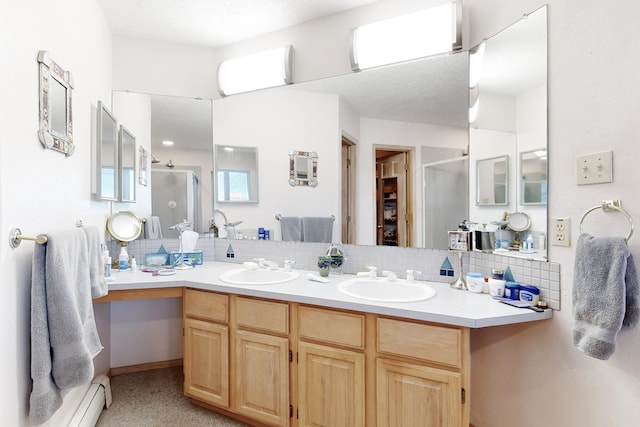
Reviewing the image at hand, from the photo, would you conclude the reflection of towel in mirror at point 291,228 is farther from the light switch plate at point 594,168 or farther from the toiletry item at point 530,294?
the light switch plate at point 594,168

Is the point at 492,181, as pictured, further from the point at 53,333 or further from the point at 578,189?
the point at 53,333

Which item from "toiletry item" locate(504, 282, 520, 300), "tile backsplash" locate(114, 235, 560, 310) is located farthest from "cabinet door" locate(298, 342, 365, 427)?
"toiletry item" locate(504, 282, 520, 300)

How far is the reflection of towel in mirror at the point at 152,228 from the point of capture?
232 cm

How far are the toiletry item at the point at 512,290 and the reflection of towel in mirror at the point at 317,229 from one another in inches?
39.4

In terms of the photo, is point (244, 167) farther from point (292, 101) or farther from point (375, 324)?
point (375, 324)

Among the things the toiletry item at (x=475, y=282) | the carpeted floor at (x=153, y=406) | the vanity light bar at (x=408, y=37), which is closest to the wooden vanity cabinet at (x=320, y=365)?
the carpeted floor at (x=153, y=406)

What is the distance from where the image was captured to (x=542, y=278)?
133cm

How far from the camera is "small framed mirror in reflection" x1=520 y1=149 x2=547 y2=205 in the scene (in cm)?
131

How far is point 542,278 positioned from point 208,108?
7.65 ft

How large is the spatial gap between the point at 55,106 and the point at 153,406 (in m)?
1.78

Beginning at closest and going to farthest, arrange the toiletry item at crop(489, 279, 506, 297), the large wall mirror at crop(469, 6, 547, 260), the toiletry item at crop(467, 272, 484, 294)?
1. the large wall mirror at crop(469, 6, 547, 260)
2. the toiletry item at crop(489, 279, 506, 297)
3. the toiletry item at crop(467, 272, 484, 294)

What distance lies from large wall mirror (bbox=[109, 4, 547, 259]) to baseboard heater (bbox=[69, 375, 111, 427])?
1149 millimetres

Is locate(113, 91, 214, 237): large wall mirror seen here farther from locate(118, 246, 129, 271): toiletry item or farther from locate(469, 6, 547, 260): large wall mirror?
locate(469, 6, 547, 260): large wall mirror

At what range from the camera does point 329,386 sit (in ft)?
4.84
